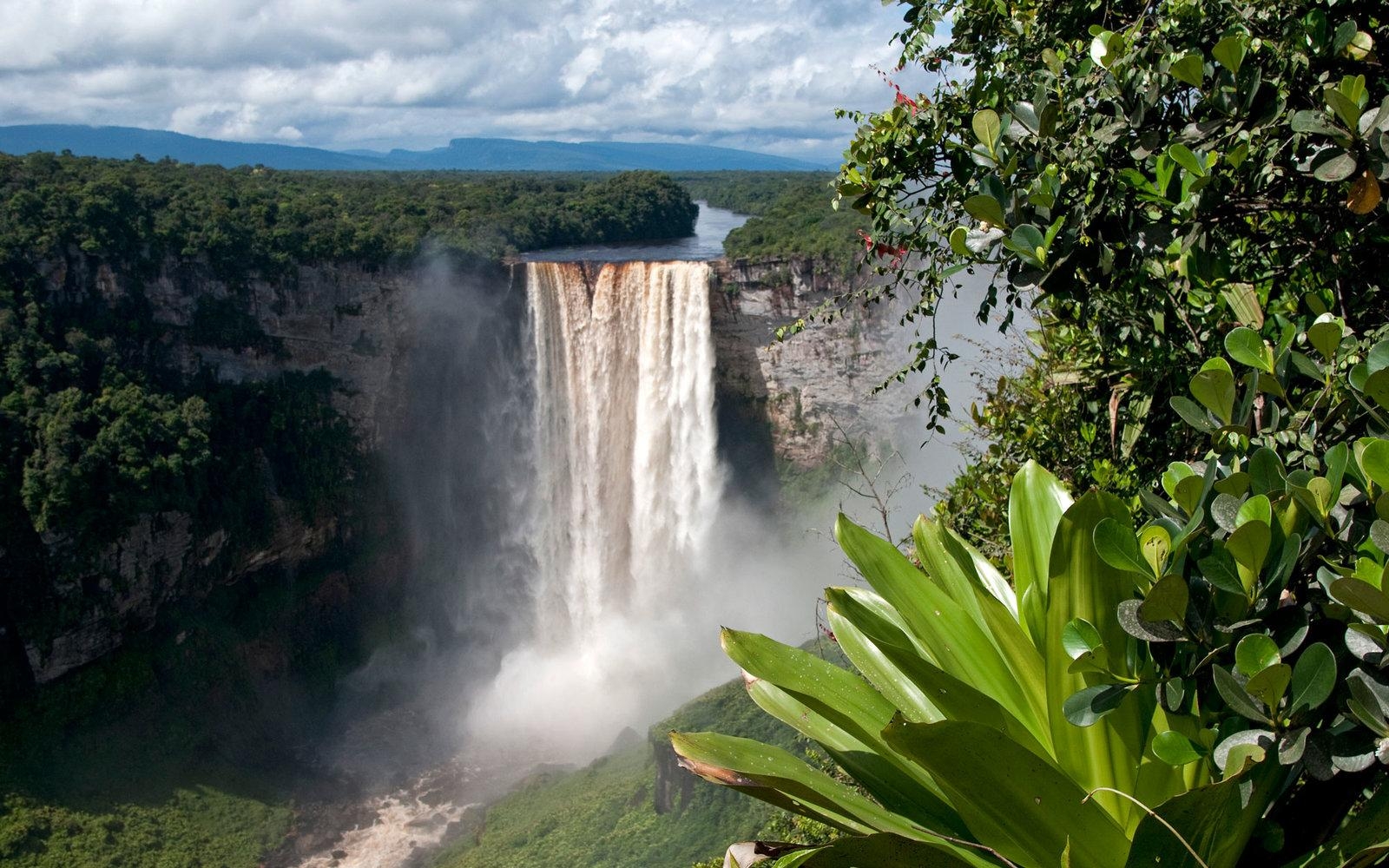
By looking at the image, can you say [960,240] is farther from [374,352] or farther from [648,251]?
[648,251]

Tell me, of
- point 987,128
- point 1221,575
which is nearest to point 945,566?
point 1221,575

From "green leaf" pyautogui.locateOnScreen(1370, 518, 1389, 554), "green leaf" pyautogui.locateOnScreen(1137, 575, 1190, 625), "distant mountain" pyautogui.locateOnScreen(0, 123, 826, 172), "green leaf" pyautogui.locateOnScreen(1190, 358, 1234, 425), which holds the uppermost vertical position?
"distant mountain" pyautogui.locateOnScreen(0, 123, 826, 172)

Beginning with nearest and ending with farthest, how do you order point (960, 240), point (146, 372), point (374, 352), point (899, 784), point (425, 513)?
point (899, 784) < point (960, 240) < point (146, 372) < point (374, 352) < point (425, 513)

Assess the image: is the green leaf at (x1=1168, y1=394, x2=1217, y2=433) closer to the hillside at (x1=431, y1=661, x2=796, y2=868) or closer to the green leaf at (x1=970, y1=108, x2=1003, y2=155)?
the green leaf at (x1=970, y1=108, x2=1003, y2=155)

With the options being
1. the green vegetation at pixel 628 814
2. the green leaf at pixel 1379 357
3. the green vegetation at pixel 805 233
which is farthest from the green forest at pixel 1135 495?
the green vegetation at pixel 805 233

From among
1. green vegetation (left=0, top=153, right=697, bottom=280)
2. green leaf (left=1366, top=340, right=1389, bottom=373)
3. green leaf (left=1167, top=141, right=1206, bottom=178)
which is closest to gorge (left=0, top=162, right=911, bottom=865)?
green vegetation (left=0, top=153, right=697, bottom=280)

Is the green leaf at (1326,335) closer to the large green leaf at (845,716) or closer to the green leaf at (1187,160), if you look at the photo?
the green leaf at (1187,160)
